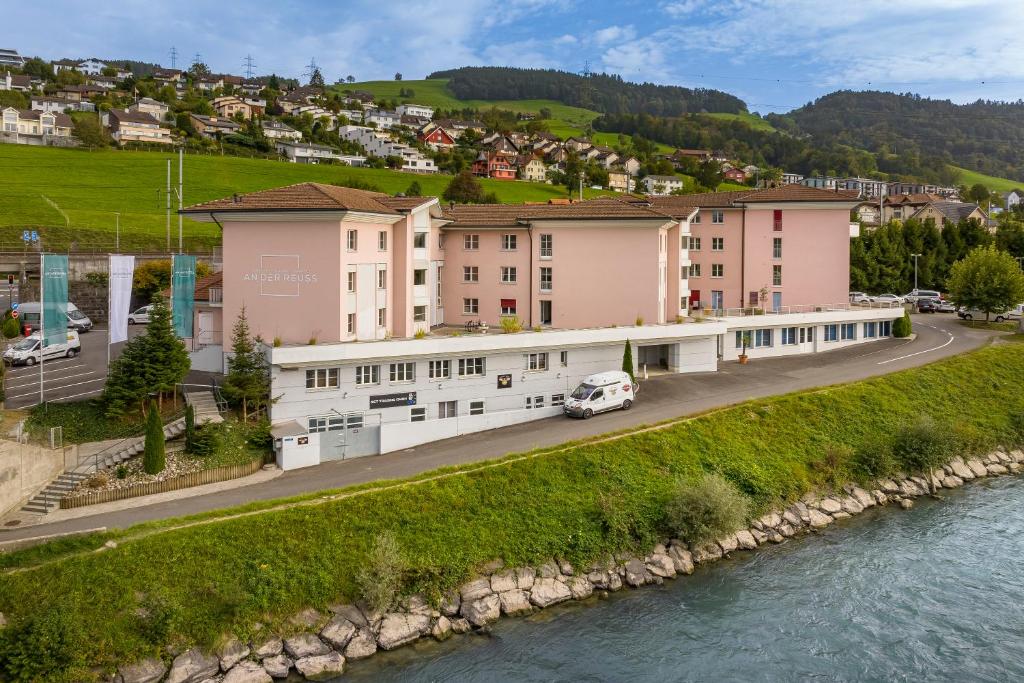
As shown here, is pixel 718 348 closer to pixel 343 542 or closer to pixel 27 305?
pixel 343 542

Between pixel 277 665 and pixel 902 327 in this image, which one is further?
pixel 902 327

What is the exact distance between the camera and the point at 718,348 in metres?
46.3

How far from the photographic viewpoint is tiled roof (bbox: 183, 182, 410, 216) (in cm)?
3500

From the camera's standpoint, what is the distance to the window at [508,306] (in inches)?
1807

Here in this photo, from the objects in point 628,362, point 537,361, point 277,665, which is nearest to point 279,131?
point 537,361

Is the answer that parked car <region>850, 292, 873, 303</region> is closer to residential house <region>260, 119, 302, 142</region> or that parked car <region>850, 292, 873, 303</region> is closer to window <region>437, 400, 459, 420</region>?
window <region>437, 400, 459, 420</region>

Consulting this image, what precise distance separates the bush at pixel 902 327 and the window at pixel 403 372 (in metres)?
34.2

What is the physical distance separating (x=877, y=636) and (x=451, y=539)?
12930 millimetres

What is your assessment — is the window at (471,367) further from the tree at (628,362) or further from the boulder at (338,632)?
the boulder at (338,632)

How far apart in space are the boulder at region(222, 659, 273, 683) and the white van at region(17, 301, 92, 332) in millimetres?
30996

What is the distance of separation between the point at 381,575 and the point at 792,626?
1215 centimetres

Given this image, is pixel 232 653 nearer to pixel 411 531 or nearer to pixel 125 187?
pixel 411 531

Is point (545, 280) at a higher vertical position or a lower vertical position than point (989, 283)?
lower

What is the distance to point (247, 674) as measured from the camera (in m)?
21.0
